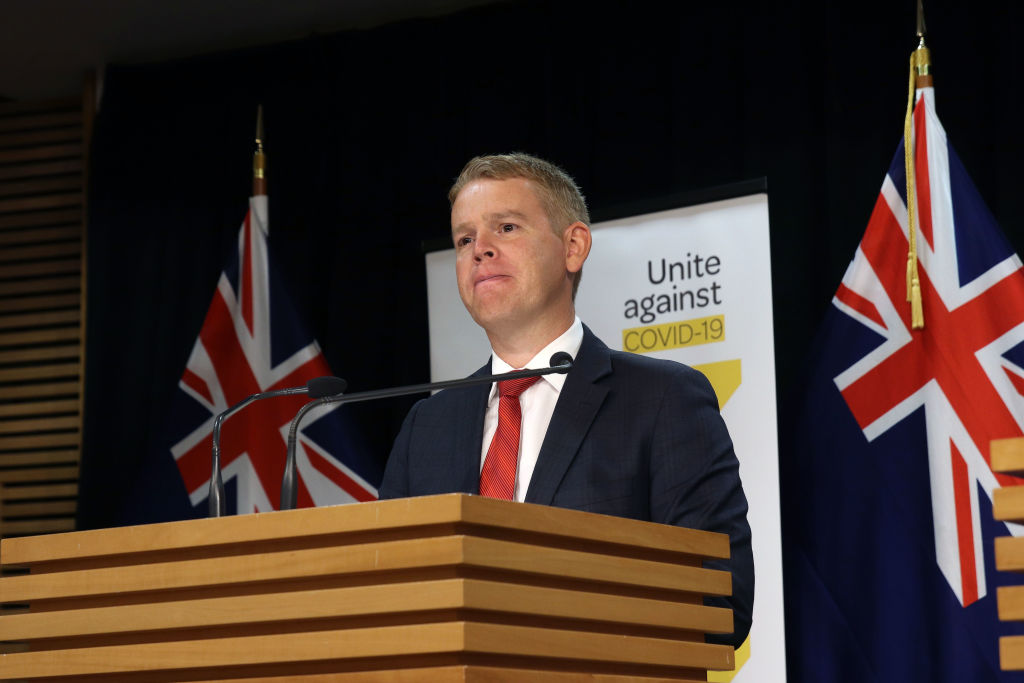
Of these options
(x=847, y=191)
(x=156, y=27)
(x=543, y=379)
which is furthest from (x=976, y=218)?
(x=156, y=27)

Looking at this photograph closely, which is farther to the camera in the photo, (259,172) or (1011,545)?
(259,172)

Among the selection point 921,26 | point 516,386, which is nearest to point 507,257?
point 516,386

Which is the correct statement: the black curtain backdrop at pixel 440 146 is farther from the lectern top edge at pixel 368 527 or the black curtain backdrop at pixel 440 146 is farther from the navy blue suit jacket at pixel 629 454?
the lectern top edge at pixel 368 527

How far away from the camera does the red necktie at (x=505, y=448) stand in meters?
2.35

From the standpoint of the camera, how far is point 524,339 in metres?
2.62

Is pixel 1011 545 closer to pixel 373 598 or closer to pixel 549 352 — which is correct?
pixel 373 598

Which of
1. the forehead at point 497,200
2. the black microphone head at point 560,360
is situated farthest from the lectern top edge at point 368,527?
the forehead at point 497,200

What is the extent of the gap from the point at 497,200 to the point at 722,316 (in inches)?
67.3

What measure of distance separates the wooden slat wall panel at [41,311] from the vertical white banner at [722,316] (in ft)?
9.06

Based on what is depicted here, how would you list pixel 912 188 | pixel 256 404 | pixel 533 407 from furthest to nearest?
pixel 256 404 < pixel 912 188 < pixel 533 407

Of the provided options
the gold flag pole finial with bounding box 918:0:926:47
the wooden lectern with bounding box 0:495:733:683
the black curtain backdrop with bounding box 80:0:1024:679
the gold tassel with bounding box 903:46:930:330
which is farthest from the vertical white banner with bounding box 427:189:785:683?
the wooden lectern with bounding box 0:495:733:683

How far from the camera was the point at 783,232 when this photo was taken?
4.75 meters

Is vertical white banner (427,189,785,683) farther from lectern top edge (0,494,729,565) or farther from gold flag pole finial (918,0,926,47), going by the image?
lectern top edge (0,494,729,565)

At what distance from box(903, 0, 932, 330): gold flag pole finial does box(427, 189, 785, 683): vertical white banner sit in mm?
414
